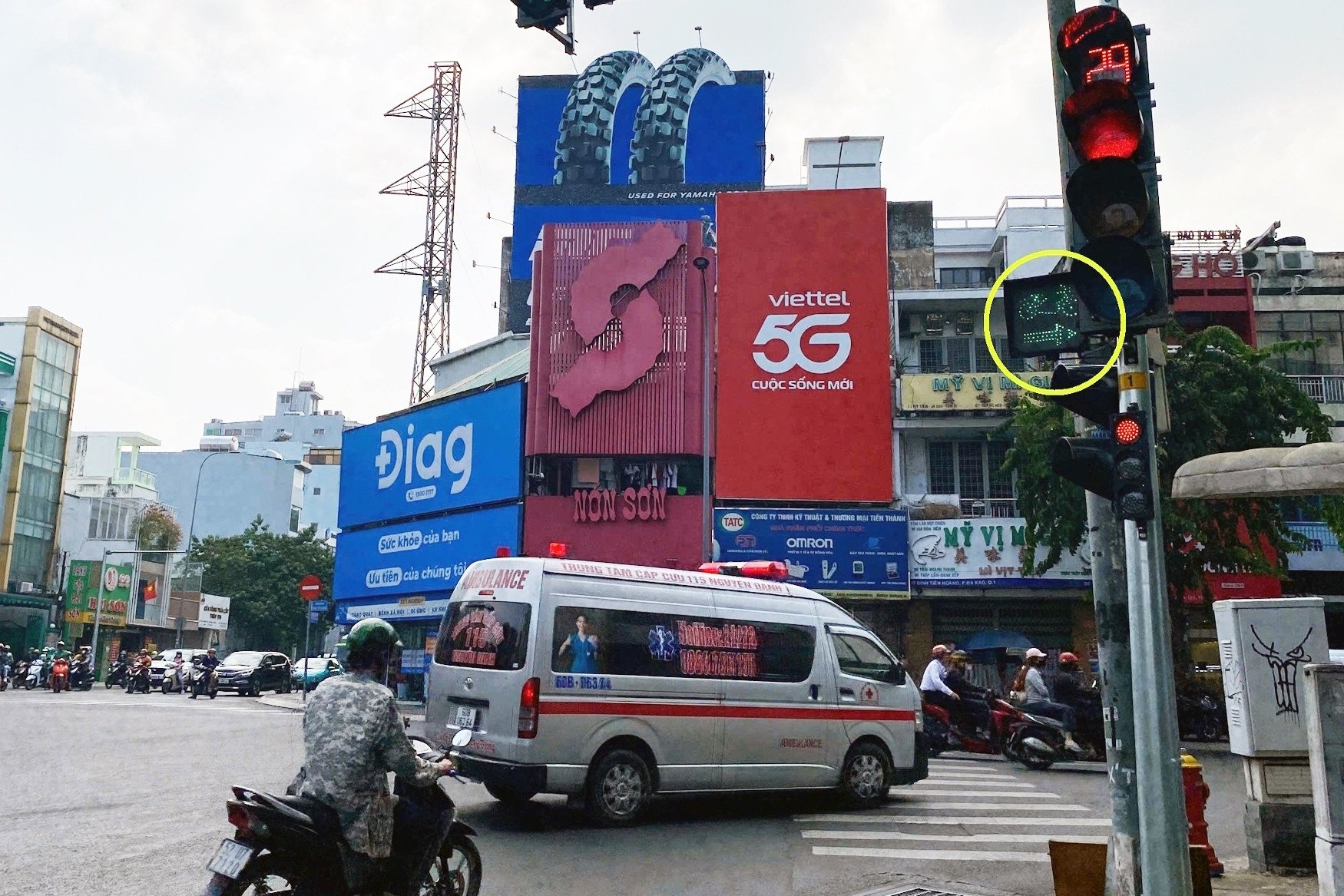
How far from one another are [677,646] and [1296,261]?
88.8 ft

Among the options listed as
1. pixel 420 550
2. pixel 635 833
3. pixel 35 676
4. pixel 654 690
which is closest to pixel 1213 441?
pixel 654 690

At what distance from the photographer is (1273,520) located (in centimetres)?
2108

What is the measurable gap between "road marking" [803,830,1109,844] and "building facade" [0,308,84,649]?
47878 millimetres

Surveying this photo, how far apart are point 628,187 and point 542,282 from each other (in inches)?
584

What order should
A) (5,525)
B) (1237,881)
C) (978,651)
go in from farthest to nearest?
1. (5,525)
2. (978,651)
3. (1237,881)

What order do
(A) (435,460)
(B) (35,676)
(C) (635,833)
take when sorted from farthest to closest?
(B) (35,676) < (A) (435,460) < (C) (635,833)

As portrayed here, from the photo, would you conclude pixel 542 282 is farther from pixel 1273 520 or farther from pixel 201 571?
pixel 201 571

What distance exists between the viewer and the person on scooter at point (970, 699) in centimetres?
1644

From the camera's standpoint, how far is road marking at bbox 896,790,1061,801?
12.1m

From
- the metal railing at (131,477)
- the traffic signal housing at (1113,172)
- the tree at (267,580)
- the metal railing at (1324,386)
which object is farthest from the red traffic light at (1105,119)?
the metal railing at (131,477)

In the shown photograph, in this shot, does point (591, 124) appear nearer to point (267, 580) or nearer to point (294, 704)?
point (294, 704)

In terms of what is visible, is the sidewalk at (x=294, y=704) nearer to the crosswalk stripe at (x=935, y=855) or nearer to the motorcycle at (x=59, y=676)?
the motorcycle at (x=59, y=676)

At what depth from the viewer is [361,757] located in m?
5.16

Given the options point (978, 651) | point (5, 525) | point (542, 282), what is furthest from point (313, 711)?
point (5, 525)
